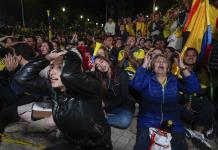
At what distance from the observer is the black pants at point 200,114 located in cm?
522

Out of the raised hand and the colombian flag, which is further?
the colombian flag

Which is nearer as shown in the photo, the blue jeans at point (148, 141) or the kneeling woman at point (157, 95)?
the blue jeans at point (148, 141)

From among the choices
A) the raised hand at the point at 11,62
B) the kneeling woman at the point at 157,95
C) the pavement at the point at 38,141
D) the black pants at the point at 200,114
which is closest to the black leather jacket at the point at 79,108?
the kneeling woman at the point at 157,95

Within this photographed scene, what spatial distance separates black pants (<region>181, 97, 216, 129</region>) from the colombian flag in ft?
3.92

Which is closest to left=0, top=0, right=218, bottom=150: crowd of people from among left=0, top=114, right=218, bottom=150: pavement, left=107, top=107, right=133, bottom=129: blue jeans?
left=107, top=107, right=133, bottom=129: blue jeans

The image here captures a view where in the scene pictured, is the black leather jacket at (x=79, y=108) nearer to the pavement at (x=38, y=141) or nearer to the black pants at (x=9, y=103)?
the pavement at (x=38, y=141)

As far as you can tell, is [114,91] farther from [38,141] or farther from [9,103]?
[9,103]

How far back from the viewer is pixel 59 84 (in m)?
2.99

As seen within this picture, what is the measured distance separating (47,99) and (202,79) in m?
3.16

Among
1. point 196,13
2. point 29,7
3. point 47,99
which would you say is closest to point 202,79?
point 196,13

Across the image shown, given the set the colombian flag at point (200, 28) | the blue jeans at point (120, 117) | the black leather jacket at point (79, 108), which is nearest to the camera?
the black leather jacket at point (79, 108)

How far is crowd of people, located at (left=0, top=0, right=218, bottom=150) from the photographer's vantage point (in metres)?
2.93

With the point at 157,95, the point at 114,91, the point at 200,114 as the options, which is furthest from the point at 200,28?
the point at 157,95

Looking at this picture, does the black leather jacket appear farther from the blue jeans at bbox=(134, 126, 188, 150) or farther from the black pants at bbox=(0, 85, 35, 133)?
the black pants at bbox=(0, 85, 35, 133)
